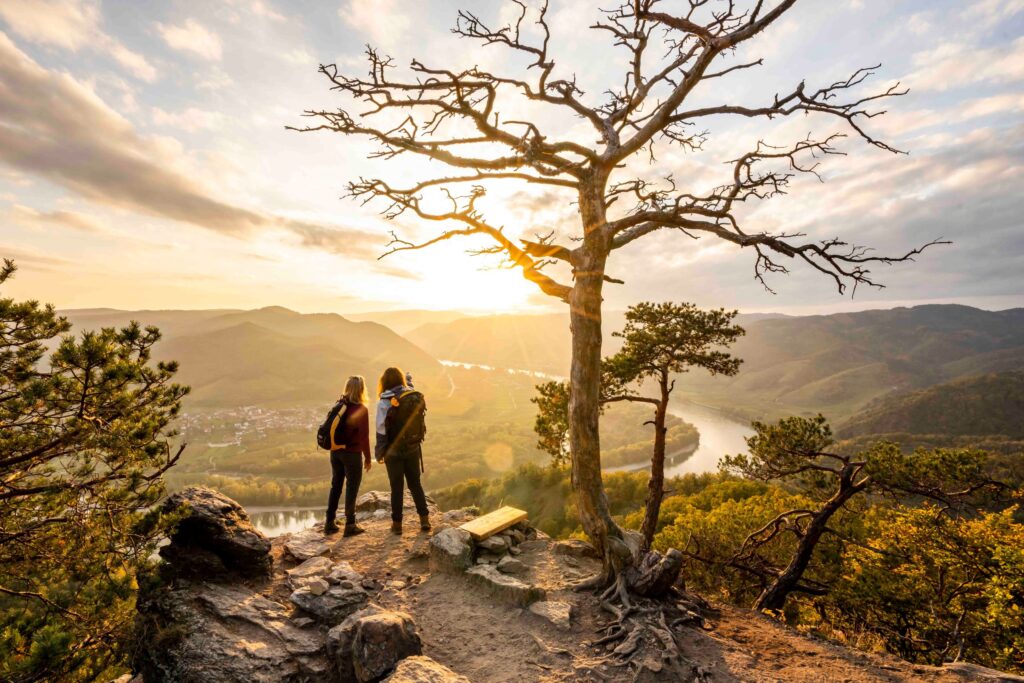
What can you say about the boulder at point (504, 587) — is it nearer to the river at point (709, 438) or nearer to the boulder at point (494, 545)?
the boulder at point (494, 545)

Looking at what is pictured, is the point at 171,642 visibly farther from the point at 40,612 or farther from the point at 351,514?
the point at 351,514

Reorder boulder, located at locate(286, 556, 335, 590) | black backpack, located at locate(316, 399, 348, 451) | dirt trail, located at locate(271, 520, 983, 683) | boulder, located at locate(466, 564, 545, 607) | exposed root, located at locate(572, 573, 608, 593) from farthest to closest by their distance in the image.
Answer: black backpack, located at locate(316, 399, 348, 451), exposed root, located at locate(572, 573, 608, 593), boulder, located at locate(466, 564, 545, 607), boulder, located at locate(286, 556, 335, 590), dirt trail, located at locate(271, 520, 983, 683)

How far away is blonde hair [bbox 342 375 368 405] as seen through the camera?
23.6 ft

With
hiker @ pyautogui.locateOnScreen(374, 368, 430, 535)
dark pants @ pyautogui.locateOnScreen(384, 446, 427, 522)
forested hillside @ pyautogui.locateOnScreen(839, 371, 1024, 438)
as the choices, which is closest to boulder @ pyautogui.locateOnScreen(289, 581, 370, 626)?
dark pants @ pyautogui.locateOnScreen(384, 446, 427, 522)

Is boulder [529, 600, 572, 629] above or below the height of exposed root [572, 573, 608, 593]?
below

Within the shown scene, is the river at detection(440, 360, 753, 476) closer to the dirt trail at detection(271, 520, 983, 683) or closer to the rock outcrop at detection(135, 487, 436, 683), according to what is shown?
the dirt trail at detection(271, 520, 983, 683)

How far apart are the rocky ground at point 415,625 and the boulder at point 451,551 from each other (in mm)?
21

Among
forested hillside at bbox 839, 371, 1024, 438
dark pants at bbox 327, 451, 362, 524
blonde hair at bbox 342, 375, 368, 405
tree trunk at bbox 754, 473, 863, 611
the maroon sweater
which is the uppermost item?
blonde hair at bbox 342, 375, 368, 405

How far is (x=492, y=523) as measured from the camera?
25.0ft

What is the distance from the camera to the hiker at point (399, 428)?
23.9 feet

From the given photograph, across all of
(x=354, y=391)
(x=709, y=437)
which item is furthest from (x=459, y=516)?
(x=709, y=437)

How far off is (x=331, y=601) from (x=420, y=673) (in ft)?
6.66

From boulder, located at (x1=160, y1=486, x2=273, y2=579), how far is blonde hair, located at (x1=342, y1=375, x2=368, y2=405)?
2.19 meters

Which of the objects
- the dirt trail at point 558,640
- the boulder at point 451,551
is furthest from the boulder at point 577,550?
the boulder at point 451,551
